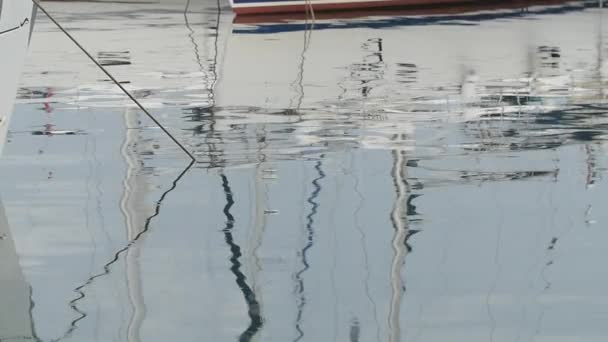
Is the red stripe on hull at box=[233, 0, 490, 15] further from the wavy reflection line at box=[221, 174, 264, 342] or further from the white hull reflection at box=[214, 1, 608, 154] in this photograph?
the wavy reflection line at box=[221, 174, 264, 342]

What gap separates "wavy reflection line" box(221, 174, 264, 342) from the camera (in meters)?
8.40

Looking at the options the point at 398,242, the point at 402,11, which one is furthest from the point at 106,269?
the point at 402,11

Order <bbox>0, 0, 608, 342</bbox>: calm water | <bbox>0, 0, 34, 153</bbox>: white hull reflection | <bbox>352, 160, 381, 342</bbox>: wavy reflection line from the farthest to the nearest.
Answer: <bbox>0, 0, 34, 153</bbox>: white hull reflection, <bbox>0, 0, 608, 342</bbox>: calm water, <bbox>352, 160, 381, 342</bbox>: wavy reflection line

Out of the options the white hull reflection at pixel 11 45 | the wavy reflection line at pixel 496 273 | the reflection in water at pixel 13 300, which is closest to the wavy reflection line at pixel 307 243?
the wavy reflection line at pixel 496 273

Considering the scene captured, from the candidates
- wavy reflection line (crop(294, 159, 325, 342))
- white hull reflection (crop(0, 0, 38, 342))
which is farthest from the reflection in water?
wavy reflection line (crop(294, 159, 325, 342))

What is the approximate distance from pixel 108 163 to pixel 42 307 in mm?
5927

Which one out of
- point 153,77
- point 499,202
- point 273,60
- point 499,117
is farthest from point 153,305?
point 273,60

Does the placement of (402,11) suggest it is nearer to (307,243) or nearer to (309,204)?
(309,204)

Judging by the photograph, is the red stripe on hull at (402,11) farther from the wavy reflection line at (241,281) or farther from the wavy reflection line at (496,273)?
the wavy reflection line at (496,273)

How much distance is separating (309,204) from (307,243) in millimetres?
1570

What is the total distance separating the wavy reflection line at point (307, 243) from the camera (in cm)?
870

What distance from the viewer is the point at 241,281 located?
969 cm

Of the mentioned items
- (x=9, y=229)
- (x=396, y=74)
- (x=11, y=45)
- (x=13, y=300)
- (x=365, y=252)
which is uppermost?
(x=396, y=74)

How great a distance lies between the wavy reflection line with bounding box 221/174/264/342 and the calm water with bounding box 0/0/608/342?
24mm
